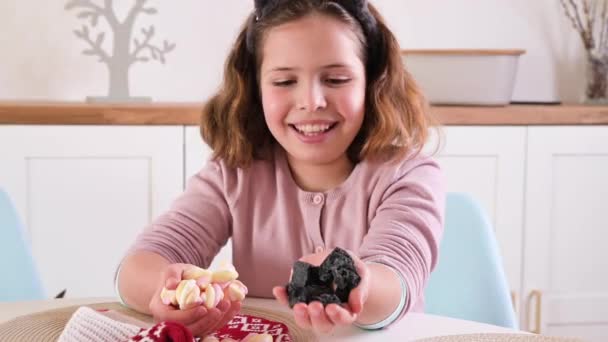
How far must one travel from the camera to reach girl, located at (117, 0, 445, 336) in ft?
3.52

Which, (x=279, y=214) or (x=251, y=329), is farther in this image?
(x=279, y=214)

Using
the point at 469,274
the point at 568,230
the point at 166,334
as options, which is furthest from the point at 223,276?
the point at 568,230

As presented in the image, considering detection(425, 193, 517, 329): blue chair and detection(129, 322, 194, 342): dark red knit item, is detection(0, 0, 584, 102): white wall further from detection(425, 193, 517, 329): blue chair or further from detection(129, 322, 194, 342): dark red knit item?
detection(129, 322, 194, 342): dark red knit item

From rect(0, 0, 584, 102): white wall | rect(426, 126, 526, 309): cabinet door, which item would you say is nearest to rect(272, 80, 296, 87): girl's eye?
rect(426, 126, 526, 309): cabinet door

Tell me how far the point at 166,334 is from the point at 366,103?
1.97ft

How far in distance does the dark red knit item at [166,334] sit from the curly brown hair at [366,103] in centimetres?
53

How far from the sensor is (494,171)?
2.06 m

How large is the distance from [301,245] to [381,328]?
1.10 ft

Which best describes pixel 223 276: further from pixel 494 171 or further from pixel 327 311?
pixel 494 171

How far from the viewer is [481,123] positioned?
6.65 ft

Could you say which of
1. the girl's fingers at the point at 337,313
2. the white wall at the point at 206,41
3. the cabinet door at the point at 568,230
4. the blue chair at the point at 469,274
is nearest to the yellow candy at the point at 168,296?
the girl's fingers at the point at 337,313

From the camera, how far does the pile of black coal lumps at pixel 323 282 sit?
699mm

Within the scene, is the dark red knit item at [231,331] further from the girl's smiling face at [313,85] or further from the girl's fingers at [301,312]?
the girl's smiling face at [313,85]

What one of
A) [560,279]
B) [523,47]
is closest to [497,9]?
[523,47]
